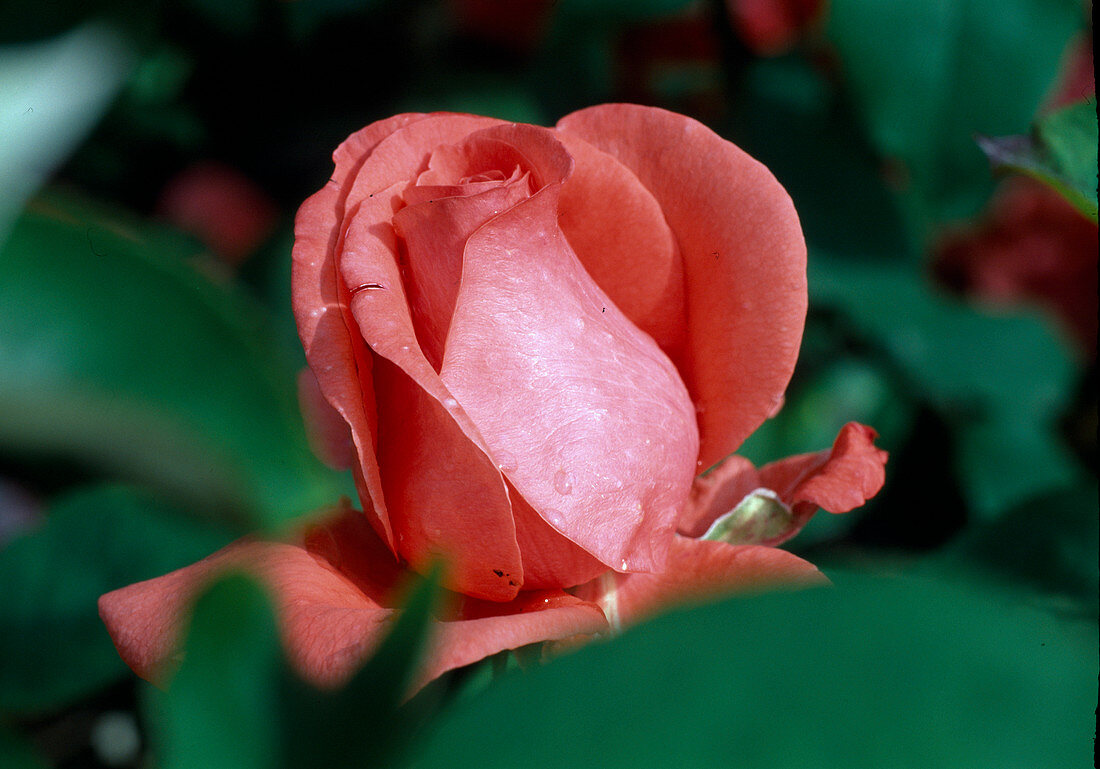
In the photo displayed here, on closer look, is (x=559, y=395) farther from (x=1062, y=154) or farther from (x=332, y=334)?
(x=1062, y=154)

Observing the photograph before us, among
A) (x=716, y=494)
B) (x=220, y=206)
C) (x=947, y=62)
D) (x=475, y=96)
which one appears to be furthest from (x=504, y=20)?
(x=716, y=494)

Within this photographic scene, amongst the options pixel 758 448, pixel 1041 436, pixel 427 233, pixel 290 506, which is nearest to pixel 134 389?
pixel 290 506

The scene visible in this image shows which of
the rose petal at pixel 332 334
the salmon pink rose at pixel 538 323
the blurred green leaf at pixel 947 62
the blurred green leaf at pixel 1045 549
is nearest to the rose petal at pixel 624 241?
the salmon pink rose at pixel 538 323

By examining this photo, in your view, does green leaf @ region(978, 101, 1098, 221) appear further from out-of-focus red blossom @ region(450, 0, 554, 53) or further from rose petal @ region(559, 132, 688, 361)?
out-of-focus red blossom @ region(450, 0, 554, 53)

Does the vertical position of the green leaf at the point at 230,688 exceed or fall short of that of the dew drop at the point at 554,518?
it exceeds it

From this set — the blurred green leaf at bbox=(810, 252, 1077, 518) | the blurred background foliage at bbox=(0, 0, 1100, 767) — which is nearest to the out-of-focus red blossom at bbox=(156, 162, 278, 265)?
the blurred background foliage at bbox=(0, 0, 1100, 767)

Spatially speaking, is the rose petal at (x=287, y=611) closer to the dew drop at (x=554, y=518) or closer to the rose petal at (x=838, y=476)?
the dew drop at (x=554, y=518)
